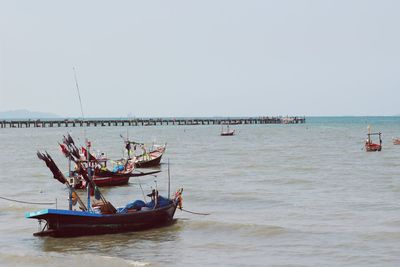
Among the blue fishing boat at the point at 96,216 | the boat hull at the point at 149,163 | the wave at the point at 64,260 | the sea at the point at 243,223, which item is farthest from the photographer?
the boat hull at the point at 149,163

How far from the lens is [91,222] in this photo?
2427cm

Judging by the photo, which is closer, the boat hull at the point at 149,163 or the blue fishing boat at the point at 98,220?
the blue fishing boat at the point at 98,220

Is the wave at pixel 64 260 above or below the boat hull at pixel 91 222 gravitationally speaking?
below

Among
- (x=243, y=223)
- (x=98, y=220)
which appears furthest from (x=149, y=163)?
(x=98, y=220)

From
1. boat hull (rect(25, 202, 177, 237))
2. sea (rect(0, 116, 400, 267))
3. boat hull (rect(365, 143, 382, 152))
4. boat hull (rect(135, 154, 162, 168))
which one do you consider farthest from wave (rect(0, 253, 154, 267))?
boat hull (rect(365, 143, 382, 152))

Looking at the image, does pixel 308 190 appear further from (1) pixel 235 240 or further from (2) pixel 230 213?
(1) pixel 235 240

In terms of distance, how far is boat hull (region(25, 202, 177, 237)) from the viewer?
2361 centimetres

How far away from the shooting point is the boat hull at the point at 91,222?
23609 millimetres

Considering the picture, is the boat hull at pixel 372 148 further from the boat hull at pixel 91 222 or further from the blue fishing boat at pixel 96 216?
the boat hull at pixel 91 222

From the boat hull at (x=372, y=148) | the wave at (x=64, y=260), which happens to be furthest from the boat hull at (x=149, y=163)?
the wave at (x=64, y=260)

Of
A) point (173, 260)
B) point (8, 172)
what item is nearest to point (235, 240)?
point (173, 260)

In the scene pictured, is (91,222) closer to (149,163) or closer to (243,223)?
(243,223)

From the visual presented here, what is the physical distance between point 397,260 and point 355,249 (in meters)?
1.80

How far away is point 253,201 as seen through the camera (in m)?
33.2
